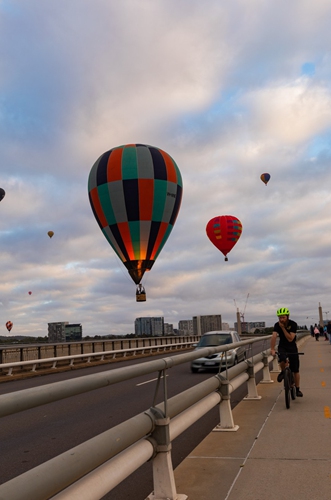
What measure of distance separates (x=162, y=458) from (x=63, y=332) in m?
99.5

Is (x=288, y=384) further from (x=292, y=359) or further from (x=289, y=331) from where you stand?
(x=289, y=331)

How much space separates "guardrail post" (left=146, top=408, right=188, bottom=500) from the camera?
4574 millimetres

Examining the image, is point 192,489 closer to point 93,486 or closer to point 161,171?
point 93,486

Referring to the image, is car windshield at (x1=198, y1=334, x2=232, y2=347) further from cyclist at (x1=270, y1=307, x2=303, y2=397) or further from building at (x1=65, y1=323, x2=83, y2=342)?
building at (x1=65, y1=323, x2=83, y2=342)

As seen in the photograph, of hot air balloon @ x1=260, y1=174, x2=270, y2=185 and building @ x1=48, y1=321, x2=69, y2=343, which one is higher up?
hot air balloon @ x1=260, y1=174, x2=270, y2=185

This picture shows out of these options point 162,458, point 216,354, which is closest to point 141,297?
point 216,354

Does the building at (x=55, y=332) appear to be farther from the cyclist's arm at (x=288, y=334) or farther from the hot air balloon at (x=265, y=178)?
the cyclist's arm at (x=288, y=334)

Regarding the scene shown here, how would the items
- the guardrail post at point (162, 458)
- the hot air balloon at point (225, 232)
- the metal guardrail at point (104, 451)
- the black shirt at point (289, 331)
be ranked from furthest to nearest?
the hot air balloon at point (225, 232)
the black shirt at point (289, 331)
the guardrail post at point (162, 458)
the metal guardrail at point (104, 451)

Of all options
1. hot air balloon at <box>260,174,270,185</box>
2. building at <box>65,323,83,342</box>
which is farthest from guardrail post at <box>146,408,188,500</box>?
building at <box>65,323,83,342</box>

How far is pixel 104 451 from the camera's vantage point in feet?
11.4

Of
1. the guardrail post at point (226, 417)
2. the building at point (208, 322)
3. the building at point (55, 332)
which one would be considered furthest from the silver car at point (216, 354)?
the building at point (208, 322)

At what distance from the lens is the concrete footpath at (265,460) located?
201 inches

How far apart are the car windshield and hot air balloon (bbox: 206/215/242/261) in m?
25.0

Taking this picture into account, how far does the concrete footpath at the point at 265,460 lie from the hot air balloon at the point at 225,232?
37132 millimetres
